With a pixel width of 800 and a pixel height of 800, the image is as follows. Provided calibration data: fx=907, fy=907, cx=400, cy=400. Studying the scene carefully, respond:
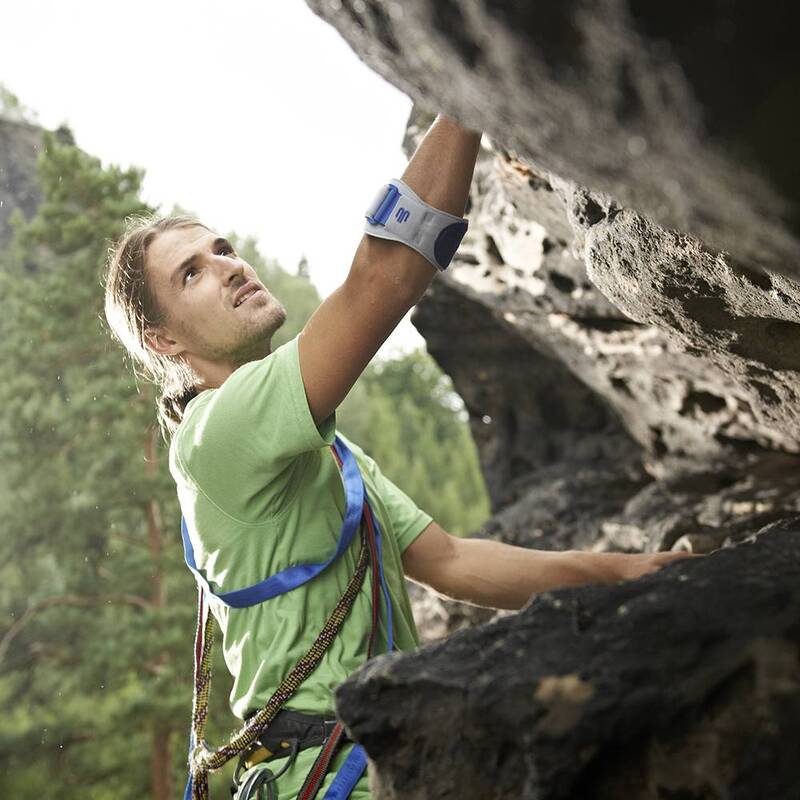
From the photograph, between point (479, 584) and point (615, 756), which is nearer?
point (615, 756)

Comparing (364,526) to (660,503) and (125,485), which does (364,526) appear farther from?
(125,485)

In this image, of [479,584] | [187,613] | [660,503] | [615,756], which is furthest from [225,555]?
[187,613]

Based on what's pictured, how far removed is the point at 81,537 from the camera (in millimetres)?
8141

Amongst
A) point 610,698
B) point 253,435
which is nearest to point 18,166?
point 253,435

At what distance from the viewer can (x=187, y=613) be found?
724cm

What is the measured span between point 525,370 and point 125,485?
156 inches

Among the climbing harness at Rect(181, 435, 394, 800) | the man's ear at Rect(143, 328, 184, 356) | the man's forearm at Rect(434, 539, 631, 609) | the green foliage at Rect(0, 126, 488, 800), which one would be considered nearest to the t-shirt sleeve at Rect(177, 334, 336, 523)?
the climbing harness at Rect(181, 435, 394, 800)

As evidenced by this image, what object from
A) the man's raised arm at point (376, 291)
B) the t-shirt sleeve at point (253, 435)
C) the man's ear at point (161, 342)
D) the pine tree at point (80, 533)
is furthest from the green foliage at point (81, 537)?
the man's raised arm at point (376, 291)

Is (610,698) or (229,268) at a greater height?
(229,268)

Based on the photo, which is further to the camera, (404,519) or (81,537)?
(81,537)

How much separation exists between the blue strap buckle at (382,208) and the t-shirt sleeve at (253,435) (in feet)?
0.76

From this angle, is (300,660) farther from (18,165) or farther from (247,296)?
(18,165)

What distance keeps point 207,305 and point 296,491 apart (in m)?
0.43

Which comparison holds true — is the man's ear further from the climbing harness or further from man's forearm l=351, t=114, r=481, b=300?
man's forearm l=351, t=114, r=481, b=300
